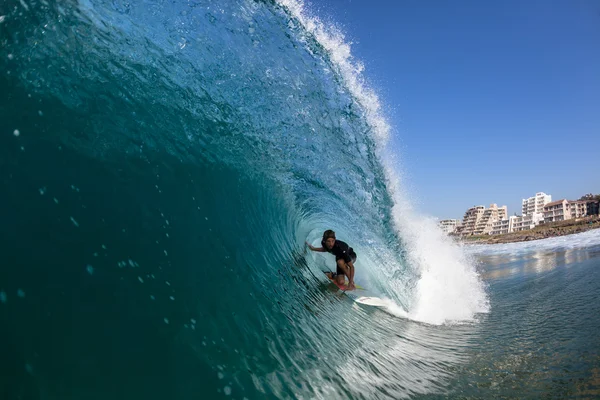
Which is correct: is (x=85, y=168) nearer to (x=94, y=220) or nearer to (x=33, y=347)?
(x=94, y=220)

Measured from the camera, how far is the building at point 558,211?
317 ft

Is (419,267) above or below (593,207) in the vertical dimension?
below

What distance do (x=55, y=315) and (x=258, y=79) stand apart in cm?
463

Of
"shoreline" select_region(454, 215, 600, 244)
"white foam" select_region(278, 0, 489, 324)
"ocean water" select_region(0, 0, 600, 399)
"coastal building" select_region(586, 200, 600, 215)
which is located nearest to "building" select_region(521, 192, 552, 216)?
"coastal building" select_region(586, 200, 600, 215)

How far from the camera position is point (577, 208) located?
95.7 m

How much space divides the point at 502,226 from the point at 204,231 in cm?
14199

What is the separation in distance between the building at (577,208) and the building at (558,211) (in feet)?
3.39

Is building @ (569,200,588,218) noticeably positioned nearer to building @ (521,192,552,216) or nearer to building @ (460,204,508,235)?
building @ (460,204,508,235)

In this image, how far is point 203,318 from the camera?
9.90 ft

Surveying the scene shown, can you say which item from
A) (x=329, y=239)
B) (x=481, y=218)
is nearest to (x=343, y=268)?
(x=329, y=239)

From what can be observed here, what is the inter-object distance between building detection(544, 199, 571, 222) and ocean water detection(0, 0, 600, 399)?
111 metres

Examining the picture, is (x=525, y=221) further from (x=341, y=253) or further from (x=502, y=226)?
(x=341, y=253)

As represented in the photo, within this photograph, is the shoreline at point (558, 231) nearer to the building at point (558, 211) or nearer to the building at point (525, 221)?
the building at point (558, 211)

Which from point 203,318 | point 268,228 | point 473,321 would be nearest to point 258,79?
point 268,228
